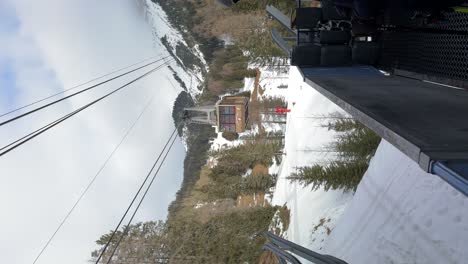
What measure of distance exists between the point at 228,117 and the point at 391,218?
38.2 feet

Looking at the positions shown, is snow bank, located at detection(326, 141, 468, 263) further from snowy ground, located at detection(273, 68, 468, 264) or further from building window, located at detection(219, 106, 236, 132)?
building window, located at detection(219, 106, 236, 132)

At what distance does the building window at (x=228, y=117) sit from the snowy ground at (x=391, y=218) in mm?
5640

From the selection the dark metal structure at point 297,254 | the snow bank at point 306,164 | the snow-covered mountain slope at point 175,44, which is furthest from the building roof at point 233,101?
the dark metal structure at point 297,254

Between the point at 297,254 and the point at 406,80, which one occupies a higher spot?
the point at 406,80

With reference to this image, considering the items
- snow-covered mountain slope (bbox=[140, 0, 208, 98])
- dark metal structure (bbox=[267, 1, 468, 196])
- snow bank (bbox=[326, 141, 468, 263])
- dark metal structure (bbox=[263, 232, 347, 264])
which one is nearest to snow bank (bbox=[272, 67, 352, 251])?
snow bank (bbox=[326, 141, 468, 263])

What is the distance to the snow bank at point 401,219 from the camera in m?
4.42

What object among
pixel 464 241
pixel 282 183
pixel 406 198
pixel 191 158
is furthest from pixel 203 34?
pixel 464 241

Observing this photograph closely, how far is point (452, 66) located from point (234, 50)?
1900 centimetres

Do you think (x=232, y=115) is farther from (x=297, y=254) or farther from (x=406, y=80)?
(x=406, y=80)

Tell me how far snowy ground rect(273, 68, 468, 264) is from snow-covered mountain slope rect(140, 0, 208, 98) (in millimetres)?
15556

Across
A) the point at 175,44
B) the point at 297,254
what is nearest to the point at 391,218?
the point at 297,254

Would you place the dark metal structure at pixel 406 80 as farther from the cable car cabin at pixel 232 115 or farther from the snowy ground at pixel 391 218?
the cable car cabin at pixel 232 115

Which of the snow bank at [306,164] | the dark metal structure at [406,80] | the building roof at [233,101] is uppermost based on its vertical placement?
the dark metal structure at [406,80]

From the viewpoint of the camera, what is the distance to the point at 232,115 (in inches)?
672
